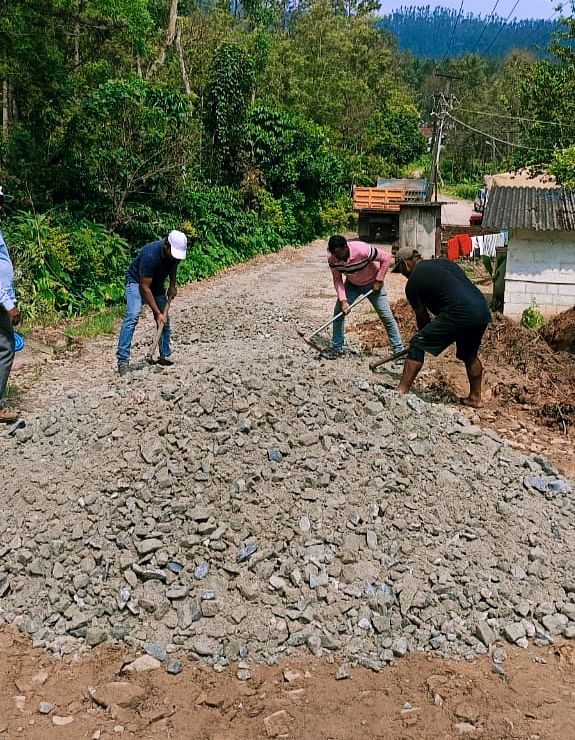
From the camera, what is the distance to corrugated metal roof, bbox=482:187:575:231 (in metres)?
9.02

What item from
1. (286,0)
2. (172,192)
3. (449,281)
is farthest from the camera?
(286,0)

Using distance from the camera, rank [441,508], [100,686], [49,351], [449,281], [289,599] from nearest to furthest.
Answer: [100,686]
[289,599]
[441,508]
[449,281]
[49,351]

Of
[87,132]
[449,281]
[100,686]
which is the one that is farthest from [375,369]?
[87,132]

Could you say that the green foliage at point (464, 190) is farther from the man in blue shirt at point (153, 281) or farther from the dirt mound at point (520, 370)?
the man in blue shirt at point (153, 281)

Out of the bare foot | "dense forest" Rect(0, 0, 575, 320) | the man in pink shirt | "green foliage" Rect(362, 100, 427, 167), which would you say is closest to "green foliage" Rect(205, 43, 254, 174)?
"dense forest" Rect(0, 0, 575, 320)

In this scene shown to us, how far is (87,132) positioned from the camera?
37.0 ft

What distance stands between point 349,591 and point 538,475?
1.77 metres

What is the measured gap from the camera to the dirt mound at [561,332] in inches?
326

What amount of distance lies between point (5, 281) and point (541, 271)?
7.03 meters

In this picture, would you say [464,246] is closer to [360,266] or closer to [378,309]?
[378,309]

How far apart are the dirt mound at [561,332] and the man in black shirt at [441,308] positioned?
10.4 ft

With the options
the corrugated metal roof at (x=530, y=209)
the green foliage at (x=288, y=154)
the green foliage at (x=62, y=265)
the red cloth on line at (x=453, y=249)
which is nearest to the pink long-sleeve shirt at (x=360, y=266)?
the corrugated metal roof at (x=530, y=209)

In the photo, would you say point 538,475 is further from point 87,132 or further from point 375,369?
point 87,132

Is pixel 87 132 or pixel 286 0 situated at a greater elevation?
pixel 286 0
